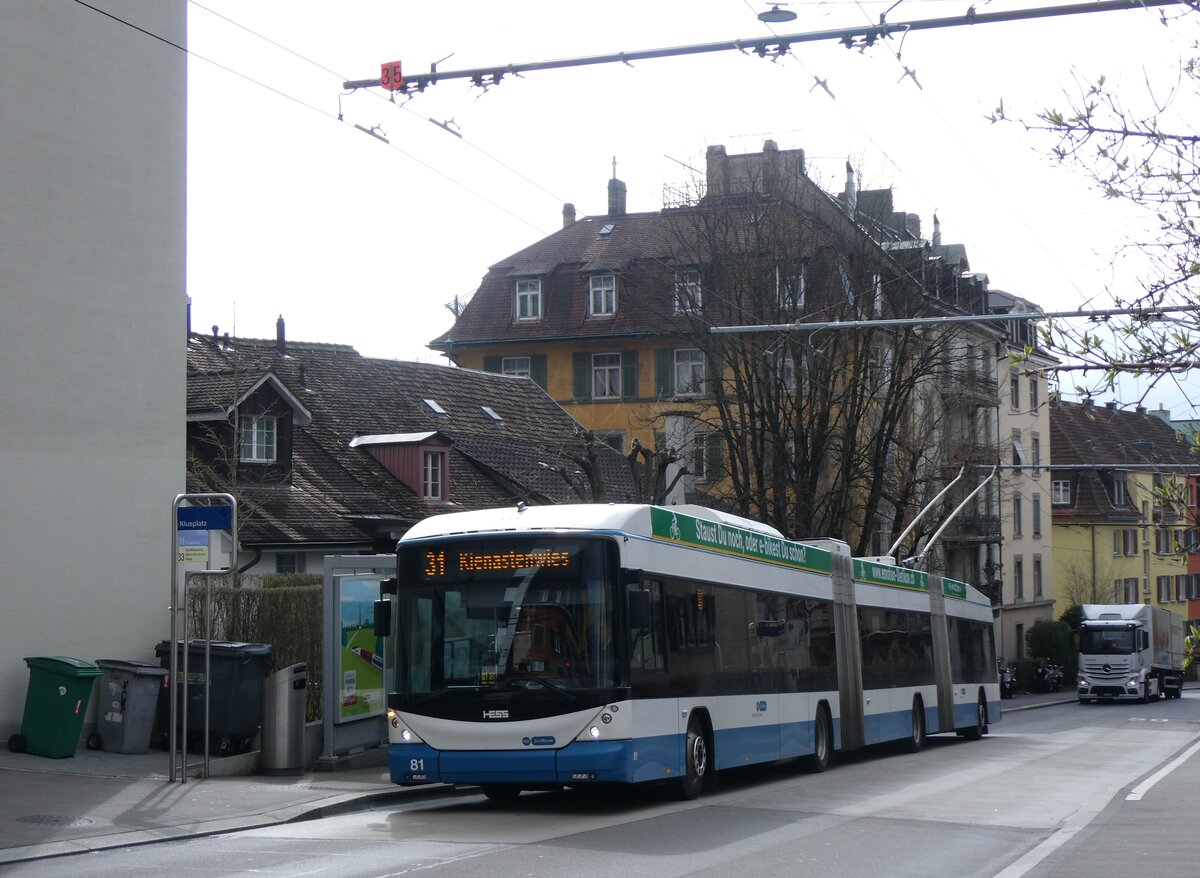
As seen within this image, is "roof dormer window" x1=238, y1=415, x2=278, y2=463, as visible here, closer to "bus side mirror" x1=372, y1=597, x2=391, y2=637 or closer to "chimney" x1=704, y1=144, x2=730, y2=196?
"chimney" x1=704, y1=144, x2=730, y2=196

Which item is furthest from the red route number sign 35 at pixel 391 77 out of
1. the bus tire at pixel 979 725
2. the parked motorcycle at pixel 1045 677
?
the parked motorcycle at pixel 1045 677

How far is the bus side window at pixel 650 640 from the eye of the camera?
14.4 metres

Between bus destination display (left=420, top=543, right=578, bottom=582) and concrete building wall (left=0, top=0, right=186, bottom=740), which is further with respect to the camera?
concrete building wall (left=0, top=0, right=186, bottom=740)

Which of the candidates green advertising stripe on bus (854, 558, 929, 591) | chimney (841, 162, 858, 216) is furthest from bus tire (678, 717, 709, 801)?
chimney (841, 162, 858, 216)

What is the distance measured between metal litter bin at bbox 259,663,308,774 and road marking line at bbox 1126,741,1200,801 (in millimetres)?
9257

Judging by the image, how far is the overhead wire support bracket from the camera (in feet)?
34.5

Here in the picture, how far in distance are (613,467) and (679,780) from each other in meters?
32.5

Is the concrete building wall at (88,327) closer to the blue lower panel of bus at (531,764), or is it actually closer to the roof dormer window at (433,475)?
the blue lower panel of bus at (531,764)

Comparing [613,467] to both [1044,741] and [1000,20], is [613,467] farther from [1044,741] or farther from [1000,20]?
[1000,20]

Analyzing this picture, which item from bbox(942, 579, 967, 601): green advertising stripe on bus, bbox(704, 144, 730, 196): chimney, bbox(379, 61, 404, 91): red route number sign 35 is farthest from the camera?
bbox(704, 144, 730, 196): chimney

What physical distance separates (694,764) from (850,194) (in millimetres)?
23394

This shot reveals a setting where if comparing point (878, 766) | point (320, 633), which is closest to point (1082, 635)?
point (878, 766)

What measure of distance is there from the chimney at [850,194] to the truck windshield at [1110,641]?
25800 mm

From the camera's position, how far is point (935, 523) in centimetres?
4347
